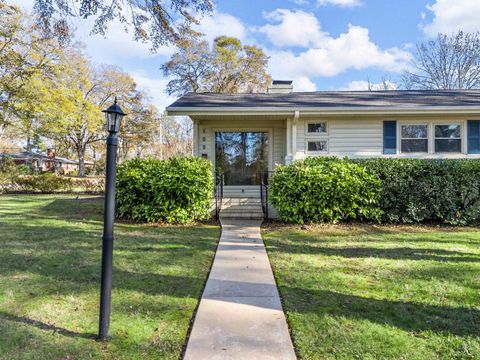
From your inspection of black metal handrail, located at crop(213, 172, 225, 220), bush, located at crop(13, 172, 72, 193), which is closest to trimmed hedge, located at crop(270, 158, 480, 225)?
black metal handrail, located at crop(213, 172, 225, 220)

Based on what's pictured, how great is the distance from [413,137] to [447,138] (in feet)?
3.29

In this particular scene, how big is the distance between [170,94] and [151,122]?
6.50m

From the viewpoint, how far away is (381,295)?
3496 mm

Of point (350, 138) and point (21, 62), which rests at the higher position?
point (21, 62)

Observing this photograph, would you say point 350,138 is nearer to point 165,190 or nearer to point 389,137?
point 389,137

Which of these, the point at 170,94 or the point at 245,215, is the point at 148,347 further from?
the point at 170,94

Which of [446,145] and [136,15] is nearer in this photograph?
[136,15]

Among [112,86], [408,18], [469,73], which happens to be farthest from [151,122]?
[469,73]

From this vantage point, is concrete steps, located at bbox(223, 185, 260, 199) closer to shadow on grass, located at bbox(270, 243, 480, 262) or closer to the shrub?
shadow on grass, located at bbox(270, 243, 480, 262)

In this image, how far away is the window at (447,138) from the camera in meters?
9.98

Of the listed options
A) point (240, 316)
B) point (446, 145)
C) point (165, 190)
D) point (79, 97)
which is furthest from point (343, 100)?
point (79, 97)

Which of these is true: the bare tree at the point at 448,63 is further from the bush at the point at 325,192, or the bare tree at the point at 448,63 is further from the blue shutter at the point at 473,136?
the bush at the point at 325,192

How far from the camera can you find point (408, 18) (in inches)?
800

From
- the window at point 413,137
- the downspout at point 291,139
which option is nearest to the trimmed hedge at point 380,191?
the downspout at point 291,139
